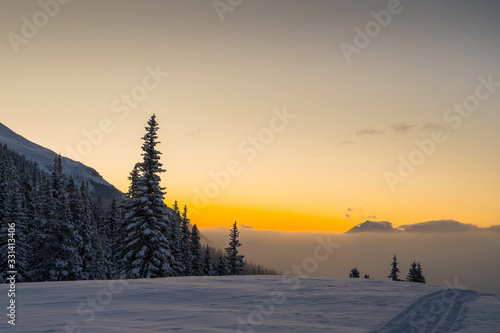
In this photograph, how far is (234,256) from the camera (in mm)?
48312

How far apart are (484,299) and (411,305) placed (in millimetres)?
4579

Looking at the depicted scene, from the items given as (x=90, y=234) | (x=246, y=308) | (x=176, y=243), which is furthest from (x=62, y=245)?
(x=246, y=308)

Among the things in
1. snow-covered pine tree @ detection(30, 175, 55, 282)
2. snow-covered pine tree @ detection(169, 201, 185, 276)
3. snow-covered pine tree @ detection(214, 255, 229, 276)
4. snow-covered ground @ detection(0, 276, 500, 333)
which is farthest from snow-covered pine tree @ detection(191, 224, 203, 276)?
snow-covered ground @ detection(0, 276, 500, 333)

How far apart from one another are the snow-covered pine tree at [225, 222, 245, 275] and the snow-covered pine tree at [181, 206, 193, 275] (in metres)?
5.36

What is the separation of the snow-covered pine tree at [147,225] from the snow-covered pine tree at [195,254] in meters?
20.8

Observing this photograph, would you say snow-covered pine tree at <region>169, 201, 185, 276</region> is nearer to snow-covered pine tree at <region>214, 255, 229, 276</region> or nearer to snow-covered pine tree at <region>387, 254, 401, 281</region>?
snow-covered pine tree at <region>214, 255, 229, 276</region>

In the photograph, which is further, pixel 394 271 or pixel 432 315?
pixel 394 271

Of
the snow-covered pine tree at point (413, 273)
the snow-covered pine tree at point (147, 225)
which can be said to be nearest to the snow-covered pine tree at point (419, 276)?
the snow-covered pine tree at point (413, 273)

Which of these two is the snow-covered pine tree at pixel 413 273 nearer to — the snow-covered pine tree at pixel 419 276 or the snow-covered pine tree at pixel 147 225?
the snow-covered pine tree at pixel 419 276

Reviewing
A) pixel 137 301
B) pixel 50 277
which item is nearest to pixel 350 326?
pixel 137 301

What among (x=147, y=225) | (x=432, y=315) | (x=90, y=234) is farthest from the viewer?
(x=90, y=234)

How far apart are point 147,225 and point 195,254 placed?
23.5 meters

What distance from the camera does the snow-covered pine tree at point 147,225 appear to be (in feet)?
87.6

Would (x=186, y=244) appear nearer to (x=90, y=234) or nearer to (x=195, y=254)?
(x=195, y=254)
